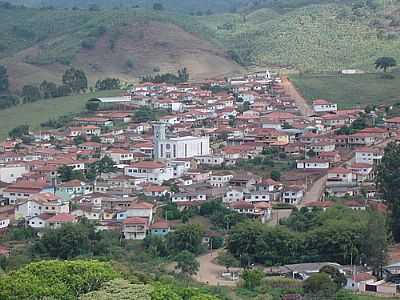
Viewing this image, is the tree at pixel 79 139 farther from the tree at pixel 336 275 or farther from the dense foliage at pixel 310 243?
the tree at pixel 336 275

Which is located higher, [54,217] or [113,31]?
[113,31]

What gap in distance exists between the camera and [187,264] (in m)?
28.2

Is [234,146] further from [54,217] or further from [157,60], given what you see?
[157,60]

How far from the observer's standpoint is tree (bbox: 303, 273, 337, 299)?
25.6 meters

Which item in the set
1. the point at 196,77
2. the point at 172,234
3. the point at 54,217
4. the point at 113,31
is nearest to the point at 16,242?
the point at 54,217

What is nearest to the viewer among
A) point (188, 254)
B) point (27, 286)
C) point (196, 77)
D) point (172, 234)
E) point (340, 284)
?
point (27, 286)

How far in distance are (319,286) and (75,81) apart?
124ft

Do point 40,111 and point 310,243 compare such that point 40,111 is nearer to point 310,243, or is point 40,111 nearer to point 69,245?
point 69,245

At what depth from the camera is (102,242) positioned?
3003 centimetres

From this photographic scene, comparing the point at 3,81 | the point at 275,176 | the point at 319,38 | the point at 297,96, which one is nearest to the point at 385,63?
the point at 297,96

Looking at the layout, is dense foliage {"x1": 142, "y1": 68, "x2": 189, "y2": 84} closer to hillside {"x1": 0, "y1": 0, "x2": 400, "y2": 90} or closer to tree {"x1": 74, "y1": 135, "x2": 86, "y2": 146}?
hillside {"x1": 0, "y1": 0, "x2": 400, "y2": 90}

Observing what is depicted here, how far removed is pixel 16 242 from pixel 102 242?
2.85 metres

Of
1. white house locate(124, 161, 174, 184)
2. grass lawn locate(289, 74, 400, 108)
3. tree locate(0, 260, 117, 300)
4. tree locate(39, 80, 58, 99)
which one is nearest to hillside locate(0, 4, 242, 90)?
tree locate(39, 80, 58, 99)

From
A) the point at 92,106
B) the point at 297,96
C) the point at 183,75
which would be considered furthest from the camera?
the point at 183,75
